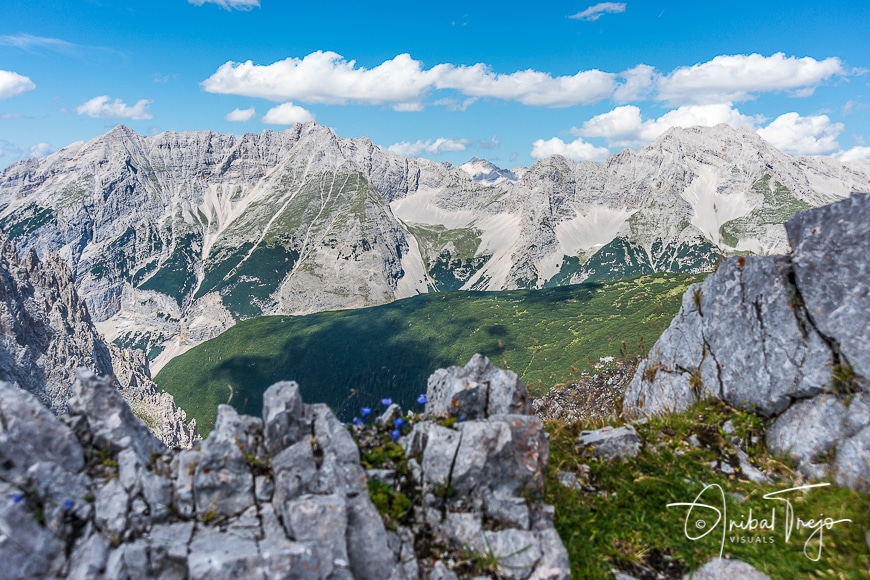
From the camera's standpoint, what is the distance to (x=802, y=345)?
443 inches

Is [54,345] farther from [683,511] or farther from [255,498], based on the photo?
[683,511]

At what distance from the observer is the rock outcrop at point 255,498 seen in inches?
270

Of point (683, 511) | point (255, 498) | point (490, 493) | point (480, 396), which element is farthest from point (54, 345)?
point (683, 511)

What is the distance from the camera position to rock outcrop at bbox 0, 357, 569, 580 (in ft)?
22.5

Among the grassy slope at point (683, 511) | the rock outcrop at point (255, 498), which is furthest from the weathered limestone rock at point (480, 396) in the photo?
the grassy slope at point (683, 511)

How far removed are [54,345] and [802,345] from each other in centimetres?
14901

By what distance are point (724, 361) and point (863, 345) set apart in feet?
10.3

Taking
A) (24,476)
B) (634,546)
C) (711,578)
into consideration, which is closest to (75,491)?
(24,476)

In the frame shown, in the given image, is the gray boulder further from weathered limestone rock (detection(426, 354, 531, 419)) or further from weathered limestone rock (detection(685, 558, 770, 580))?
weathered limestone rock (detection(685, 558, 770, 580))

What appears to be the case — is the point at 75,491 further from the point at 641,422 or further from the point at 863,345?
the point at 863,345

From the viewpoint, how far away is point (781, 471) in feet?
32.6

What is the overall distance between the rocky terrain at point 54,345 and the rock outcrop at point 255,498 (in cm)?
7191

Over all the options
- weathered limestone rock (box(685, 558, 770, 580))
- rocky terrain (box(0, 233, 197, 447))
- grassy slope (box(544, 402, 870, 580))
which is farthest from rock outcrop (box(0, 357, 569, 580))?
rocky terrain (box(0, 233, 197, 447))

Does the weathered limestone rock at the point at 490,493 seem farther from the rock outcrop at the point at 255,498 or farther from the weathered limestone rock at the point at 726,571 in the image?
the weathered limestone rock at the point at 726,571
